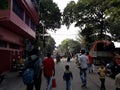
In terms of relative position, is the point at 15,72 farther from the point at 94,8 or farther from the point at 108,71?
the point at 94,8

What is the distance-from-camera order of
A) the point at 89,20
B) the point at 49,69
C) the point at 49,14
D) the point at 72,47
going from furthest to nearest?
1. the point at 72,47
2. the point at 49,14
3. the point at 89,20
4. the point at 49,69

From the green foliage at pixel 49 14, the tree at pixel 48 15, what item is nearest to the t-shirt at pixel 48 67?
the tree at pixel 48 15

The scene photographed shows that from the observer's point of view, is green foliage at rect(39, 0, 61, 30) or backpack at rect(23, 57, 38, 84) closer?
backpack at rect(23, 57, 38, 84)

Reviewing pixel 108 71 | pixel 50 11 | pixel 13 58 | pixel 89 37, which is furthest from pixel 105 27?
pixel 108 71

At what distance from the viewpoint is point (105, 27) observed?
5084cm

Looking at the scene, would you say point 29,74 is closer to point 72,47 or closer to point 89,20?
point 89,20

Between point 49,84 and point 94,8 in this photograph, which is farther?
point 94,8

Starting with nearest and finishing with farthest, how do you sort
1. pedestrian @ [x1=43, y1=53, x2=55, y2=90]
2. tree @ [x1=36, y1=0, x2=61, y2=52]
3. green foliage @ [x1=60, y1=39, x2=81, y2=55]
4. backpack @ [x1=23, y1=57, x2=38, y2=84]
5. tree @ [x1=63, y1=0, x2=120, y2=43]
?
backpack @ [x1=23, y1=57, x2=38, y2=84]
pedestrian @ [x1=43, y1=53, x2=55, y2=90]
tree @ [x1=63, y1=0, x2=120, y2=43]
tree @ [x1=36, y1=0, x2=61, y2=52]
green foliage @ [x1=60, y1=39, x2=81, y2=55]

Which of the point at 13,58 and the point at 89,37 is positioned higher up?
the point at 89,37

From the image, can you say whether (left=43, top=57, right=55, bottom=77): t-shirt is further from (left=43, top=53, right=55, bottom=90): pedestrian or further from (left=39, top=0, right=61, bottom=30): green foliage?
(left=39, top=0, right=61, bottom=30): green foliage

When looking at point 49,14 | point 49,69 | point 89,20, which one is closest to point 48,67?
point 49,69

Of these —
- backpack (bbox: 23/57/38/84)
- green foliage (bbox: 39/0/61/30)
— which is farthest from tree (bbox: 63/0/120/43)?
backpack (bbox: 23/57/38/84)

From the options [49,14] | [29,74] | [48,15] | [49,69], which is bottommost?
[29,74]

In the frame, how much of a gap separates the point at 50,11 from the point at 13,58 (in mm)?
35440
